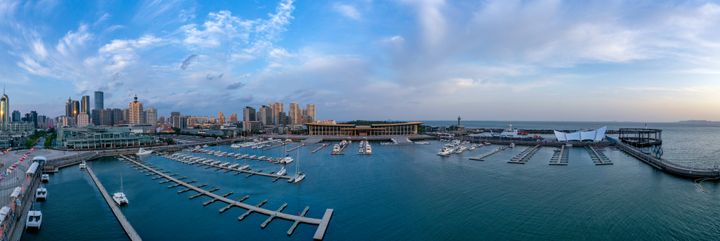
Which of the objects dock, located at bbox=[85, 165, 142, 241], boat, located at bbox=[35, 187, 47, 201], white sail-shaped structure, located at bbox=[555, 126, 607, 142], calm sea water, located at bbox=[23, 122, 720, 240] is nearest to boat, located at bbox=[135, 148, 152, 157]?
calm sea water, located at bbox=[23, 122, 720, 240]

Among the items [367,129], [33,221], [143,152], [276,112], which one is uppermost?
[276,112]

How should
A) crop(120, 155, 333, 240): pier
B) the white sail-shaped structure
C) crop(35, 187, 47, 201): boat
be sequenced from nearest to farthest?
crop(120, 155, 333, 240): pier
crop(35, 187, 47, 201): boat
the white sail-shaped structure

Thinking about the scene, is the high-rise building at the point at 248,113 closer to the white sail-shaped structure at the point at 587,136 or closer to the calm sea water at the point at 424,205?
the calm sea water at the point at 424,205

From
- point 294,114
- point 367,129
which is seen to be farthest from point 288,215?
point 294,114

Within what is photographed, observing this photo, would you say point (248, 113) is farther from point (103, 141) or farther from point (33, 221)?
point (33, 221)

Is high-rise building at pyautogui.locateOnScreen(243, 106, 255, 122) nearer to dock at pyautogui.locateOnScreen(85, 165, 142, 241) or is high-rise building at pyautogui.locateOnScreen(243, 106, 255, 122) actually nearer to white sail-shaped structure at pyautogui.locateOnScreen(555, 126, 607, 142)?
dock at pyautogui.locateOnScreen(85, 165, 142, 241)

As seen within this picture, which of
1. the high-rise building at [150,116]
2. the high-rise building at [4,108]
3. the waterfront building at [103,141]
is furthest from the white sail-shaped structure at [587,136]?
the high-rise building at [4,108]
